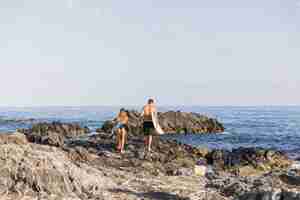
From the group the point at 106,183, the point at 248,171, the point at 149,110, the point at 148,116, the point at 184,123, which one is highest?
the point at 149,110

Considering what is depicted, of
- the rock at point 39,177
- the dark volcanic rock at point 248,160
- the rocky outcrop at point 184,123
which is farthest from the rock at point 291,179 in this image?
the rocky outcrop at point 184,123

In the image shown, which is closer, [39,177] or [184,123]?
[39,177]

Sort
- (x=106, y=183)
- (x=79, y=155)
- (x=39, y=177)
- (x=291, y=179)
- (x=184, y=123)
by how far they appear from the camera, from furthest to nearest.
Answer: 1. (x=184, y=123)
2. (x=79, y=155)
3. (x=291, y=179)
4. (x=106, y=183)
5. (x=39, y=177)

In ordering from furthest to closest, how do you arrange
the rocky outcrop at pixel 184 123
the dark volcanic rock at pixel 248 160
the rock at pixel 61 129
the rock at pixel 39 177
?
the rocky outcrop at pixel 184 123 < the rock at pixel 61 129 < the dark volcanic rock at pixel 248 160 < the rock at pixel 39 177

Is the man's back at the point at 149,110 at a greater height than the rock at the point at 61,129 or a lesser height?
greater

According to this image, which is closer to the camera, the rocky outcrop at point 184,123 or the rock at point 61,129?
the rock at point 61,129

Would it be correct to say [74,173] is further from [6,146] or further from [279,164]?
[279,164]

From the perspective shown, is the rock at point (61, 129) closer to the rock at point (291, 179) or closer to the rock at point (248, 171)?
the rock at point (248, 171)

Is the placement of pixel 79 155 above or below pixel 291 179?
above

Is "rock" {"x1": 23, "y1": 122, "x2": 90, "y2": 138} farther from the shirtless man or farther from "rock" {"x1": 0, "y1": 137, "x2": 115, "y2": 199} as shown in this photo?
"rock" {"x1": 0, "y1": 137, "x2": 115, "y2": 199}

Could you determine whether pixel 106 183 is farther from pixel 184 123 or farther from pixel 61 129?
pixel 184 123

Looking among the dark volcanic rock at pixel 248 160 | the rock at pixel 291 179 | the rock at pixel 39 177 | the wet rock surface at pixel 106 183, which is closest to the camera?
the wet rock surface at pixel 106 183

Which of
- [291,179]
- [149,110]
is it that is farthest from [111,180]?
[149,110]

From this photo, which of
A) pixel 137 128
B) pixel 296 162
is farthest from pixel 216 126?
pixel 296 162
